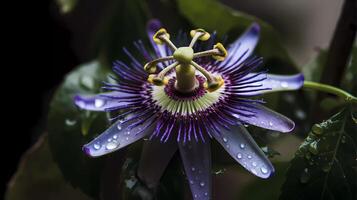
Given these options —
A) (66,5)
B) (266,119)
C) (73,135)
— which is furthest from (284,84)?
(66,5)

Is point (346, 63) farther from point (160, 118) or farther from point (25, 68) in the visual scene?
point (25, 68)

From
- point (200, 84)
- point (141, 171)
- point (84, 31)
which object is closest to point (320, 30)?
point (84, 31)

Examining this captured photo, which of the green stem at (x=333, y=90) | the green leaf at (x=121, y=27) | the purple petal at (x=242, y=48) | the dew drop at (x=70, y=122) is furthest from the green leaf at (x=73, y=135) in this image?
the green stem at (x=333, y=90)

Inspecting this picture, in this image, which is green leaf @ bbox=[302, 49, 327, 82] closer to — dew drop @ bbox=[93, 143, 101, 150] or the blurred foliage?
the blurred foliage

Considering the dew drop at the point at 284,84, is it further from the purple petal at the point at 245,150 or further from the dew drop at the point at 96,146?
the dew drop at the point at 96,146

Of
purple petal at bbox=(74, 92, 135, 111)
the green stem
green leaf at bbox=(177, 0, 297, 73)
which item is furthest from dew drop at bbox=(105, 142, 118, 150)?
green leaf at bbox=(177, 0, 297, 73)

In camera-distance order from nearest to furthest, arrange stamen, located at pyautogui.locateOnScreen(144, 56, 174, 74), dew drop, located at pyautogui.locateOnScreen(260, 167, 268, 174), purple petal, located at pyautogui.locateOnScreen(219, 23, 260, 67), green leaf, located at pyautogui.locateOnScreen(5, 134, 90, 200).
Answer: dew drop, located at pyautogui.locateOnScreen(260, 167, 268, 174), stamen, located at pyautogui.locateOnScreen(144, 56, 174, 74), purple petal, located at pyautogui.locateOnScreen(219, 23, 260, 67), green leaf, located at pyautogui.locateOnScreen(5, 134, 90, 200)

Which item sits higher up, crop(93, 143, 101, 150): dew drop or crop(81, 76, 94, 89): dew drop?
crop(93, 143, 101, 150): dew drop
